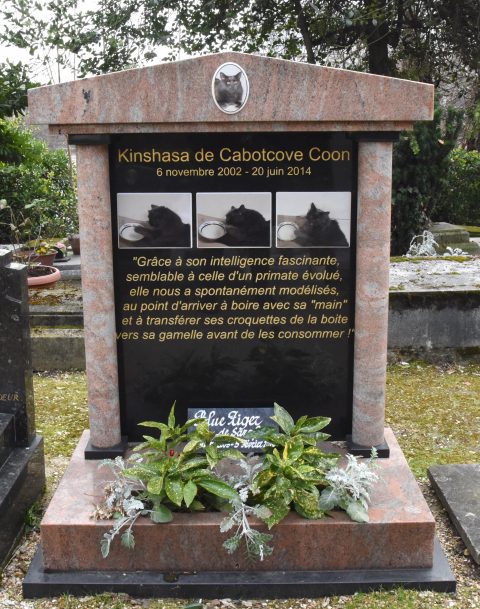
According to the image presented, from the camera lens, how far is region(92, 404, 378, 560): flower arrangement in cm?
337

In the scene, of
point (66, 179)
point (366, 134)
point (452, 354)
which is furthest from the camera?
point (66, 179)

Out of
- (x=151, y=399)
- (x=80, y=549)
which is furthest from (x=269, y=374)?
(x=80, y=549)

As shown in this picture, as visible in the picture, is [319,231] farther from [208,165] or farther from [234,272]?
[208,165]

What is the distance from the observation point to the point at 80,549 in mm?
3465

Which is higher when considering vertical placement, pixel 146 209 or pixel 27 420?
pixel 146 209

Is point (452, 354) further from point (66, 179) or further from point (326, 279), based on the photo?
point (66, 179)

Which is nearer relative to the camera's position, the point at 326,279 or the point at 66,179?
the point at 326,279

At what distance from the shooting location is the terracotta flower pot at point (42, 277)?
7.71m

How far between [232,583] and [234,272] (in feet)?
5.26

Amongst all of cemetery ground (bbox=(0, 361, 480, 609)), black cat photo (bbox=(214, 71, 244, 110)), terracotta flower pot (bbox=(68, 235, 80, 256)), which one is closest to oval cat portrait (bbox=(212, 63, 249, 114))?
black cat photo (bbox=(214, 71, 244, 110))

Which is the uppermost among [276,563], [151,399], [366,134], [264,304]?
[366,134]

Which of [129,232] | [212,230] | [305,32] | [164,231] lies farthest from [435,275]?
[305,32]

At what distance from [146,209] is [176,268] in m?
0.36

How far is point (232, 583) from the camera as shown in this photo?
340 cm
